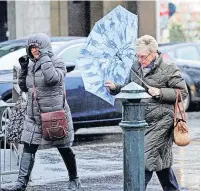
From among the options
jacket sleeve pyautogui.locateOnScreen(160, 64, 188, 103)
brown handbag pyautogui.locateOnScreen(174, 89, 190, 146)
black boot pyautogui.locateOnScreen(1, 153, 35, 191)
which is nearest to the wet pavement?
black boot pyautogui.locateOnScreen(1, 153, 35, 191)

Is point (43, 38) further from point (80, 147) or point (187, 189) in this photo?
point (80, 147)

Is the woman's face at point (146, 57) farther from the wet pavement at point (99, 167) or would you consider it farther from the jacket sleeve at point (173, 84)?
the wet pavement at point (99, 167)

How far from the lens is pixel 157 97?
25.4 feet

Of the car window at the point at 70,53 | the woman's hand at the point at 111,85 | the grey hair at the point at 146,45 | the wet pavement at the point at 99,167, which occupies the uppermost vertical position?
the grey hair at the point at 146,45

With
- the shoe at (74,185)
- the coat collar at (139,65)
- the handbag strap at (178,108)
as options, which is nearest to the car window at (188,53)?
the shoe at (74,185)

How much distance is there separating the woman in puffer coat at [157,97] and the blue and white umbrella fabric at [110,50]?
0.09m

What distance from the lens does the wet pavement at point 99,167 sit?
912cm

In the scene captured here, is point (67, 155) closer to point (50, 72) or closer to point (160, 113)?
point (50, 72)

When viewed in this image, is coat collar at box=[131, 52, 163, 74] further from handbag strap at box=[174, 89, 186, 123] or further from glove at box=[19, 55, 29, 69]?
glove at box=[19, 55, 29, 69]

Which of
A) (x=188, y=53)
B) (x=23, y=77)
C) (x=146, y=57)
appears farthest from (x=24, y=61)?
(x=188, y=53)

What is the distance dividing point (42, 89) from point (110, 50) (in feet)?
2.89

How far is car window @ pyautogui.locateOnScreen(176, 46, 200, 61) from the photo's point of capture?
19.0 meters

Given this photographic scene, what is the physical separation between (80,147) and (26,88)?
4.02m

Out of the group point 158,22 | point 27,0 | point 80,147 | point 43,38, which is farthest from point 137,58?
point 158,22
